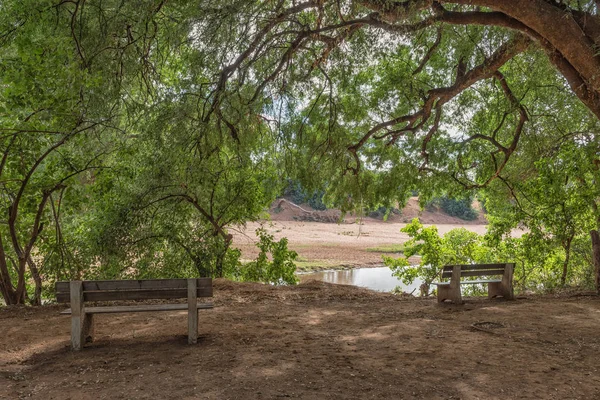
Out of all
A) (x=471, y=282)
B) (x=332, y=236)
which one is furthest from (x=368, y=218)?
(x=471, y=282)

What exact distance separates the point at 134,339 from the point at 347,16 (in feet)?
14.7

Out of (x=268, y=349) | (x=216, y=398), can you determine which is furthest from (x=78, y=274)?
(x=216, y=398)

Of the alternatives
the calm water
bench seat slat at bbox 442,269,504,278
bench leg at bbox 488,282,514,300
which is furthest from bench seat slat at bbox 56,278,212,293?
the calm water

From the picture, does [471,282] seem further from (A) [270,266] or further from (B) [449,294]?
(A) [270,266]

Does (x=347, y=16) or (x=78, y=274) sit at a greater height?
(x=347, y=16)

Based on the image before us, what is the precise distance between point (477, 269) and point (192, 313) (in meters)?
4.77

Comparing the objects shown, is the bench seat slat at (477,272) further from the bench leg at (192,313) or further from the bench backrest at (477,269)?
the bench leg at (192,313)

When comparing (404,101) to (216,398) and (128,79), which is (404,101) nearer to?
(128,79)

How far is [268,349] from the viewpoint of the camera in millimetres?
4957

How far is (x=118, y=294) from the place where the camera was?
16.9ft

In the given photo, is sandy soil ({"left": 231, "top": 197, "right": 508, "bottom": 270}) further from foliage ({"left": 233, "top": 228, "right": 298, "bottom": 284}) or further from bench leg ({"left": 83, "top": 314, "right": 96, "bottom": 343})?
bench leg ({"left": 83, "top": 314, "right": 96, "bottom": 343})

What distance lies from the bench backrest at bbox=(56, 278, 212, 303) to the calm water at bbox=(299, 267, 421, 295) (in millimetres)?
15392

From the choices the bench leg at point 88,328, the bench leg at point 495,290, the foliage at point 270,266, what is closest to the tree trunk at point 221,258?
the foliage at point 270,266

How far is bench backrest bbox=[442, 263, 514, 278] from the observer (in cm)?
785
